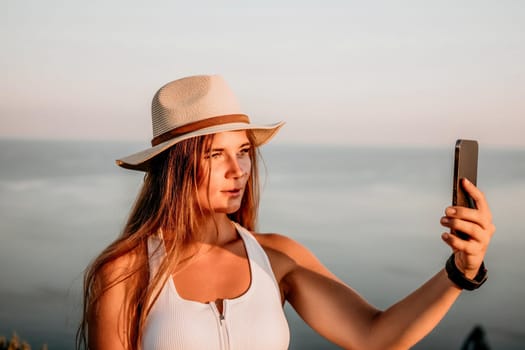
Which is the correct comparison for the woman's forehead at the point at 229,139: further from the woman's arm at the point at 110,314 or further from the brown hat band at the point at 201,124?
the woman's arm at the point at 110,314

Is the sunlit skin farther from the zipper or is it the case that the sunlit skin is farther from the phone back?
the phone back

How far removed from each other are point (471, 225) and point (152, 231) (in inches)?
48.8

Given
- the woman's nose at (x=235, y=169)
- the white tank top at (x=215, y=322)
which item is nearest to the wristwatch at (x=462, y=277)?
the white tank top at (x=215, y=322)

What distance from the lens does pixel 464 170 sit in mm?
2402

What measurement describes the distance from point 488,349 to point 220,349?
2.51 metres

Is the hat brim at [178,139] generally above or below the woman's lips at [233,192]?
above

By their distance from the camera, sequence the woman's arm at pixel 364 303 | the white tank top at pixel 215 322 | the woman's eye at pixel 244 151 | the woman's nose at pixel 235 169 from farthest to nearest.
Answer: the woman's eye at pixel 244 151, the woman's nose at pixel 235 169, the white tank top at pixel 215 322, the woman's arm at pixel 364 303

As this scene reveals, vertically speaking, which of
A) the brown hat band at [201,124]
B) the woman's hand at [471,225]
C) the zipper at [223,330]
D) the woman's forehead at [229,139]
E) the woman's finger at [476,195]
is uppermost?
the brown hat band at [201,124]

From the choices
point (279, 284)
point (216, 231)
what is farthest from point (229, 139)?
point (279, 284)

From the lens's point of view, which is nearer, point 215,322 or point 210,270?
point 215,322

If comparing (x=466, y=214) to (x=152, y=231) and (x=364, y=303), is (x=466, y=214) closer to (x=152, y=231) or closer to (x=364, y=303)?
(x=364, y=303)

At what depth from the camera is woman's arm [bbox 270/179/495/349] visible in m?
2.48

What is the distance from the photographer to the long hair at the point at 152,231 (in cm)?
289

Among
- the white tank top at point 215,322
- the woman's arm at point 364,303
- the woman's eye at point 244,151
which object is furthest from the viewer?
the woman's eye at point 244,151
